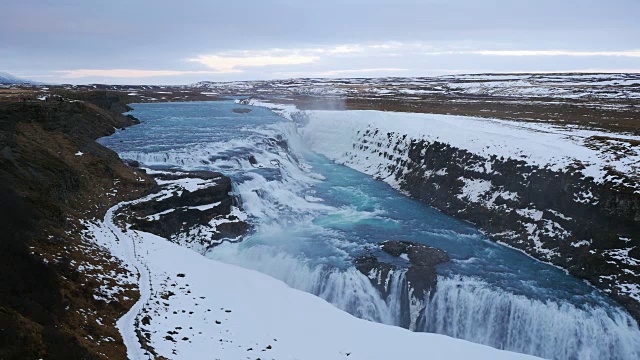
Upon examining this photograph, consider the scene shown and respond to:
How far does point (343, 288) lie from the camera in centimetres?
2159

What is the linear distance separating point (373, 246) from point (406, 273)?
388 cm

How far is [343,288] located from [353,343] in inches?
290

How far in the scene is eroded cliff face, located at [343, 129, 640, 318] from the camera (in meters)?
22.6

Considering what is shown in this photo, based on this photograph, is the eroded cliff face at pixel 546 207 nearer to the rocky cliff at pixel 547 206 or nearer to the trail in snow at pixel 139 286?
the rocky cliff at pixel 547 206

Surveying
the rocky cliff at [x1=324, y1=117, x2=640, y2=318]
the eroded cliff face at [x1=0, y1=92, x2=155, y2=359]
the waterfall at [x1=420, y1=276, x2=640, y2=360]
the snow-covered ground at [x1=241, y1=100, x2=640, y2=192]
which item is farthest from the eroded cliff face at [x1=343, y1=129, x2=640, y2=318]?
the eroded cliff face at [x1=0, y1=92, x2=155, y2=359]

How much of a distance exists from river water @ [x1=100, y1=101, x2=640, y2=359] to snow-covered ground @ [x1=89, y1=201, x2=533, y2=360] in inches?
165

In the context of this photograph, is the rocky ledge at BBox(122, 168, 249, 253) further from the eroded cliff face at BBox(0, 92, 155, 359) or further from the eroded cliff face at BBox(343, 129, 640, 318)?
the eroded cliff face at BBox(343, 129, 640, 318)

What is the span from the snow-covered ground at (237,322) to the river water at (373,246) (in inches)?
165

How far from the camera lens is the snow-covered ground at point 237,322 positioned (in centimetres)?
1233

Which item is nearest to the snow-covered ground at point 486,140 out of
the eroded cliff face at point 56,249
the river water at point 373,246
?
the river water at point 373,246

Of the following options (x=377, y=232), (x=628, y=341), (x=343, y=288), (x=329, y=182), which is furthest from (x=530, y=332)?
(x=329, y=182)

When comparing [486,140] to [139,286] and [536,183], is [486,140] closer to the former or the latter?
[536,183]

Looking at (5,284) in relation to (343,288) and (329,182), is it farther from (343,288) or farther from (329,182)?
(329,182)

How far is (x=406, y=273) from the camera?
2194 centimetres
